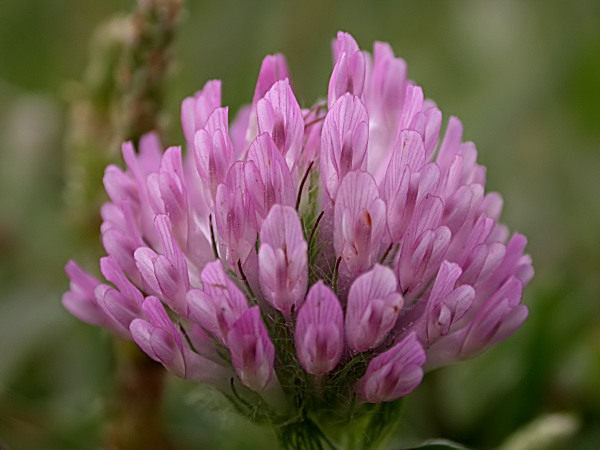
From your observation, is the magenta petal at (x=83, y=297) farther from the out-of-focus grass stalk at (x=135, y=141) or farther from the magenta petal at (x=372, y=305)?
the magenta petal at (x=372, y=305)

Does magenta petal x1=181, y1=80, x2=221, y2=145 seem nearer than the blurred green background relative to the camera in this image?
Yes

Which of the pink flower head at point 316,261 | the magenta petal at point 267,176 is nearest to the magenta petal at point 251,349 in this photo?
the pink flower head at point 316,261

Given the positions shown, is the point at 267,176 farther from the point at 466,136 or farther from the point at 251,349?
the point at 466,136

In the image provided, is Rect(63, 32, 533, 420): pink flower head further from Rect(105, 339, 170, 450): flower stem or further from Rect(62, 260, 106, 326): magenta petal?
Rect(105, 339, 170, 450): flower stem

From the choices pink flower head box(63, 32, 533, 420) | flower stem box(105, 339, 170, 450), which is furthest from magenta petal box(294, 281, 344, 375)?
flower stem box(105, 339, 170, 450)

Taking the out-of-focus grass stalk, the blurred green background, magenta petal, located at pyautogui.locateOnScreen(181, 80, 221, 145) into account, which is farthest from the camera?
the blurred green background

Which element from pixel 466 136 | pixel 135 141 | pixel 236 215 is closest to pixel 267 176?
pixel 236 215
